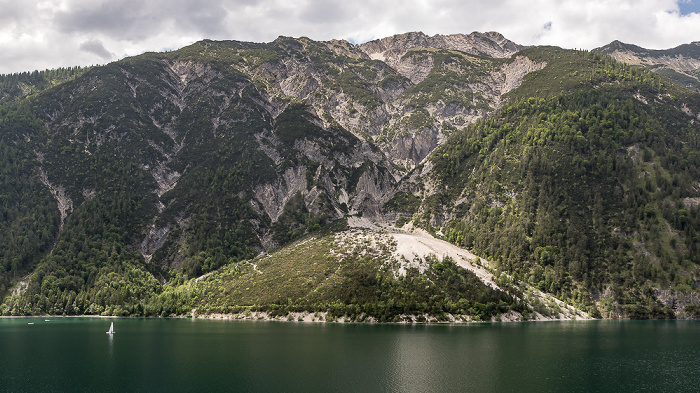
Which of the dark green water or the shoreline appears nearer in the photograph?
the dark green water

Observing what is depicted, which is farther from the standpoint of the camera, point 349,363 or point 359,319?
point 359,319

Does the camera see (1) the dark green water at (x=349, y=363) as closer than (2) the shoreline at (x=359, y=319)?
Yes

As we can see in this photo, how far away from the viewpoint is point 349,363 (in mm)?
78125

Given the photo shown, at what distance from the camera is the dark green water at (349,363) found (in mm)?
64062

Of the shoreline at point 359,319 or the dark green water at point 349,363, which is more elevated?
the dark green water at point 349,363

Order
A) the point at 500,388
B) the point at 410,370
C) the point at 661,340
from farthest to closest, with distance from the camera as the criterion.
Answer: the point at 661,340
the point at 410,370
the point at 500,388

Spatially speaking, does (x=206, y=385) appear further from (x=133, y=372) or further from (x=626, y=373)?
(x=626, y=373)

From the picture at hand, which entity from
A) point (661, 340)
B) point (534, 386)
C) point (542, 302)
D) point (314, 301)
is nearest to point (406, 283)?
point (314, 301)

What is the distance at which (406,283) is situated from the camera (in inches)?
7515

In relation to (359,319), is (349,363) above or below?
above

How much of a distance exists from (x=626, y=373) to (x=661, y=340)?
2076 inches

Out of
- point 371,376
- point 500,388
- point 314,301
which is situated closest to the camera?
point 500,388

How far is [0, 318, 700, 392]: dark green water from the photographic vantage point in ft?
210

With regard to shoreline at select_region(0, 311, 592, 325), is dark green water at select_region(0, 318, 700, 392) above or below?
above
